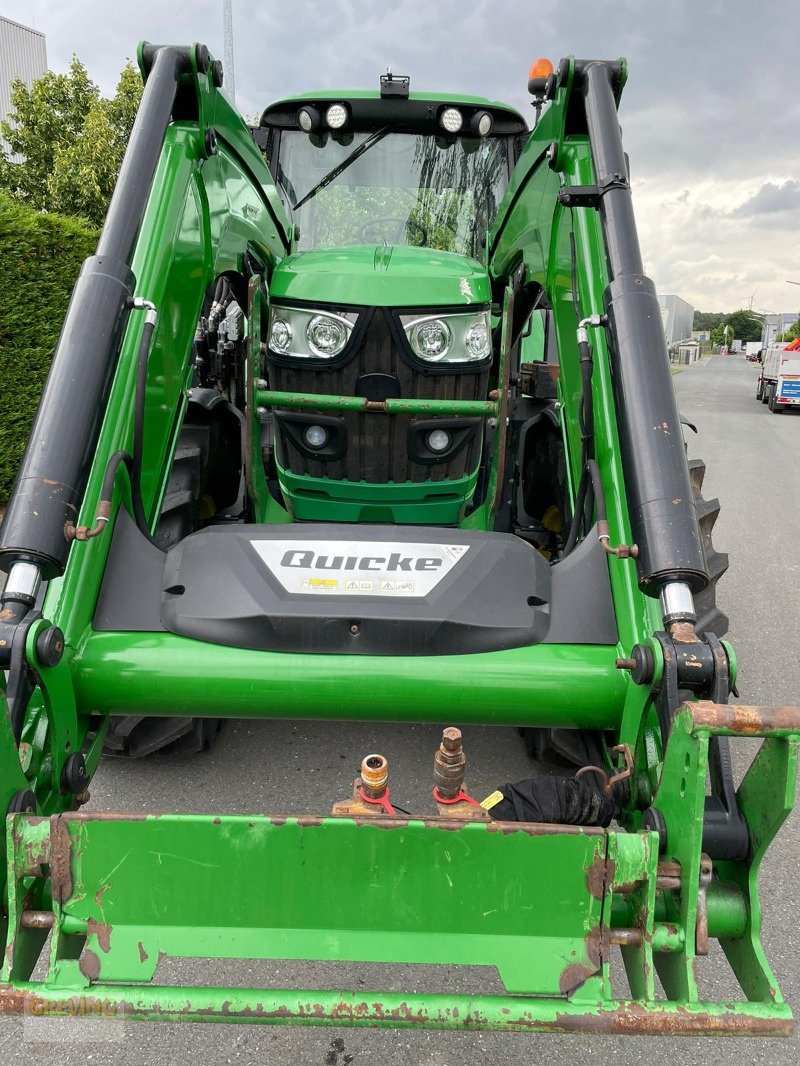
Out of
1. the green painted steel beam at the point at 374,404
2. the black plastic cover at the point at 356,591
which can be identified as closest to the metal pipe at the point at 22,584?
the black plastic cover at the point at 356,591

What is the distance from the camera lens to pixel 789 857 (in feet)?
9.08

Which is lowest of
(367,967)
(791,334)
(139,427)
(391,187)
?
(367,967)

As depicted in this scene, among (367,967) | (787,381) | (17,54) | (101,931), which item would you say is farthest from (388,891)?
(17,54)

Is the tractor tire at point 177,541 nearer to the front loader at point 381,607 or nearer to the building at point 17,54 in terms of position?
the front loader at point 381,607

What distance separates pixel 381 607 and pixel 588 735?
2.67 feet

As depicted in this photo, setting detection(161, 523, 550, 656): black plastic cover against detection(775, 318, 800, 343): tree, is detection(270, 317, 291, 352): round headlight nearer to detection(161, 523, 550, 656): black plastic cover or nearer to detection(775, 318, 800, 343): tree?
detection(161, 523, 550, 656): black plastic cover

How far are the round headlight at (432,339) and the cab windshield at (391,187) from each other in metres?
1.07

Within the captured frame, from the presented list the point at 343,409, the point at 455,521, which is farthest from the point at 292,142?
the point at 455,521

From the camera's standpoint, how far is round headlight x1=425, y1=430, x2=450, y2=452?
2.98 m

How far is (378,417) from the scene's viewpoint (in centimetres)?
293

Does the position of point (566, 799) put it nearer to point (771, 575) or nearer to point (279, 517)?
point (279, 517)

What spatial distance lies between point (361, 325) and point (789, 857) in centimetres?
239

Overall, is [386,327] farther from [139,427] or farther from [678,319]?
[678,319]

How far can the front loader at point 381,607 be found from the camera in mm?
1526
